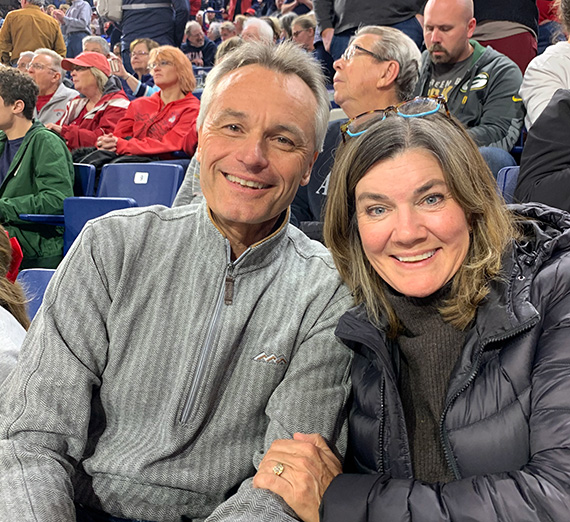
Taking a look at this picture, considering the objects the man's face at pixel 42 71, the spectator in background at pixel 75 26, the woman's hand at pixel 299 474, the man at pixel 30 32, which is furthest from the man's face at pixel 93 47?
the woman's hand at pixel 299 474

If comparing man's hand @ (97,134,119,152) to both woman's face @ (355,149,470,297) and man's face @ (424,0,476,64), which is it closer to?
man's face @ (424,0,476,64)

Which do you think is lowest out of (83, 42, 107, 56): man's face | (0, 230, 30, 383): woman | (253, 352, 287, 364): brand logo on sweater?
(83, 42, 107, 56): man's face

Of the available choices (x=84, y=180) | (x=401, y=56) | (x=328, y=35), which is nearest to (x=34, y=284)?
(x=401, y=56)

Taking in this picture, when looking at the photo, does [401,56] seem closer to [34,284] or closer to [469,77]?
Result: [469,77]

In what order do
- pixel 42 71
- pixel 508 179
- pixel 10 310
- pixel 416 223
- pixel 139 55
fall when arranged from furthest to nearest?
pixel 139 55 < pixel 42 71 < pixel 508 179 < pixel 10 310 < pixel 416 223

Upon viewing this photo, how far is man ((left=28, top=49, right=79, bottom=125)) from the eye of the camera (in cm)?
678

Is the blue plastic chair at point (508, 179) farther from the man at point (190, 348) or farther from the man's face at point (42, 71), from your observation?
the man's face at point (42, 71)

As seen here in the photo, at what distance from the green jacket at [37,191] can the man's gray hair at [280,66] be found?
8.99 ft

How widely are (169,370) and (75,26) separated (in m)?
10.6

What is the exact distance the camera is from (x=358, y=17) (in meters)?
5.04

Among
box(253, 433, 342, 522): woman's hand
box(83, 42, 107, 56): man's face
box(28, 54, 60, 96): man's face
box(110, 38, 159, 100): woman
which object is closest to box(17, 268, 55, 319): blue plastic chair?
box(253, 433, 342, 522): woman's hand

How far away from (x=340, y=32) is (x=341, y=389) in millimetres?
4170

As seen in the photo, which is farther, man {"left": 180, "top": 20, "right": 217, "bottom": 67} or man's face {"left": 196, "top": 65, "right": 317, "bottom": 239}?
man {"left": 180, "top": 20, "right": 217, "bottom": 67}

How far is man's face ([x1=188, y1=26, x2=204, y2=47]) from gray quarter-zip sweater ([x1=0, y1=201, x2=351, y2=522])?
350 inches
